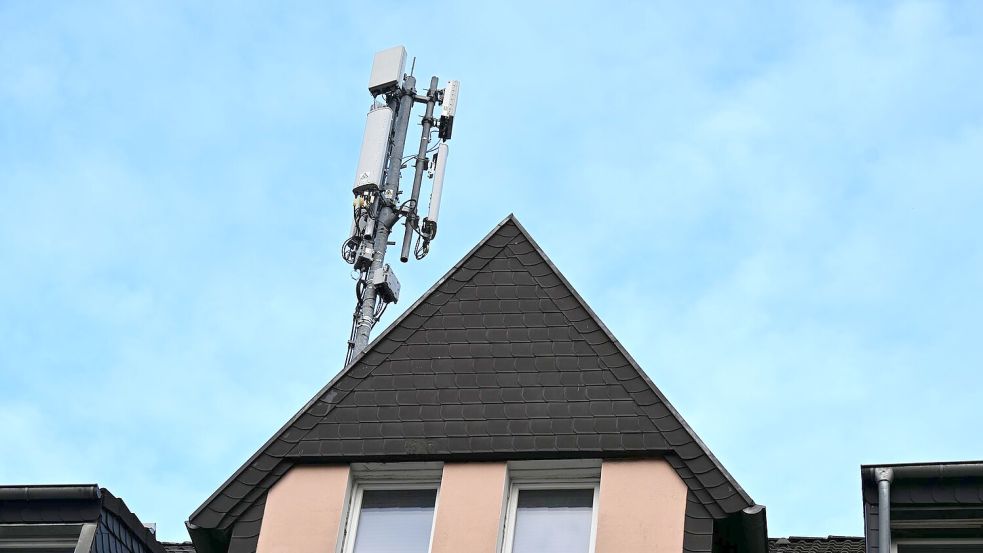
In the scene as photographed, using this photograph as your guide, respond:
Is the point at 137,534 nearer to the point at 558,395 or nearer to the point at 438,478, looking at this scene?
the point at 438,478

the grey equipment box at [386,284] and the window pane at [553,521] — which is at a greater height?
the grey equipment box at [386,284]

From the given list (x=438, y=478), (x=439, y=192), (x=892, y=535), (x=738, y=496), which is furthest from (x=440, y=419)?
(x=439, y=192)

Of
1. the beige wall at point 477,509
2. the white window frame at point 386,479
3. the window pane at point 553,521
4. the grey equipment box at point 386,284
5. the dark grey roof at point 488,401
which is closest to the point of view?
the beige wall at point 477,509

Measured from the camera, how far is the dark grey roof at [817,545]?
51.3 feet

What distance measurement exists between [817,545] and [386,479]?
4229mm

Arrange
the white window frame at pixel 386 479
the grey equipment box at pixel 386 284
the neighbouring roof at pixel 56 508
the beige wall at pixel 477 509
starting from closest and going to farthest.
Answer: the beige wall at pixel 477 509 → the white window frame at pixel 386 479 → the neighbouring roof at pixel 56 508 → the grey equipment box at pixel 386 284

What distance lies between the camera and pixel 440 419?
14570 mm

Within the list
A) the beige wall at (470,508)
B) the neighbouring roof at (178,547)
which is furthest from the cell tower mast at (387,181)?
the beige wall at (470,508)

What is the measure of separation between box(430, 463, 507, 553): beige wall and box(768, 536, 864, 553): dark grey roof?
10.0ft

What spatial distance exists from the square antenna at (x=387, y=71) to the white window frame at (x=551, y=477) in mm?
13613

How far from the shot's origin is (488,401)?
574 inches

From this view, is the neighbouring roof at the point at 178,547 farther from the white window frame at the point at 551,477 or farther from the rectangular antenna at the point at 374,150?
the rectangular antenna at the point at 374,150

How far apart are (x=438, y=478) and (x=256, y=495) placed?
1.60m

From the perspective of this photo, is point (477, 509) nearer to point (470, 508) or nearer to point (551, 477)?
point (470, 508)
